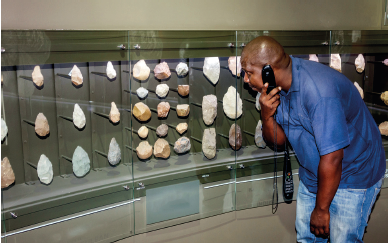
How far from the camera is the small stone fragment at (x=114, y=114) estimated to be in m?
2.63

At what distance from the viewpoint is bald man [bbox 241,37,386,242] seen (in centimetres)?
190

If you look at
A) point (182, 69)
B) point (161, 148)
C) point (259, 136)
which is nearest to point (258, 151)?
point (259, 136)

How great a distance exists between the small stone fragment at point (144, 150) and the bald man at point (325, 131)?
0.89m

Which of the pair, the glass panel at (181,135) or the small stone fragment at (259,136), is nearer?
the glass panel at (181,135)

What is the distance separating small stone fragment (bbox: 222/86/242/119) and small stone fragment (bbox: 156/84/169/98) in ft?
1.50

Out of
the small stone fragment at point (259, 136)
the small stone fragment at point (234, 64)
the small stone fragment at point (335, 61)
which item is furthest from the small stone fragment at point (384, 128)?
the small stone fragment at point (234, 64)

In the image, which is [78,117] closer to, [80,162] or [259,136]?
[80,162]

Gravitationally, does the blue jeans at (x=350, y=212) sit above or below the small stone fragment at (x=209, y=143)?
below

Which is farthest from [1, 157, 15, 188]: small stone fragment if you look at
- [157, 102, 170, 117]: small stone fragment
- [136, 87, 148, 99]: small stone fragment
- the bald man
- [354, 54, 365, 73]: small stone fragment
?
[354, 54, 365, 73]: small stone fragment

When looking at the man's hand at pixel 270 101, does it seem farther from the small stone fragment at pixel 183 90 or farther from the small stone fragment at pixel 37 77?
the small stone fragment at pixel 37 77

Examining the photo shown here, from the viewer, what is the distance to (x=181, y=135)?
294cm

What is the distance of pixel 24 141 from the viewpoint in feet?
7.89

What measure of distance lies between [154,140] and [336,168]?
1351 mm

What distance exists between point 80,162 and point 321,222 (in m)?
1.52
